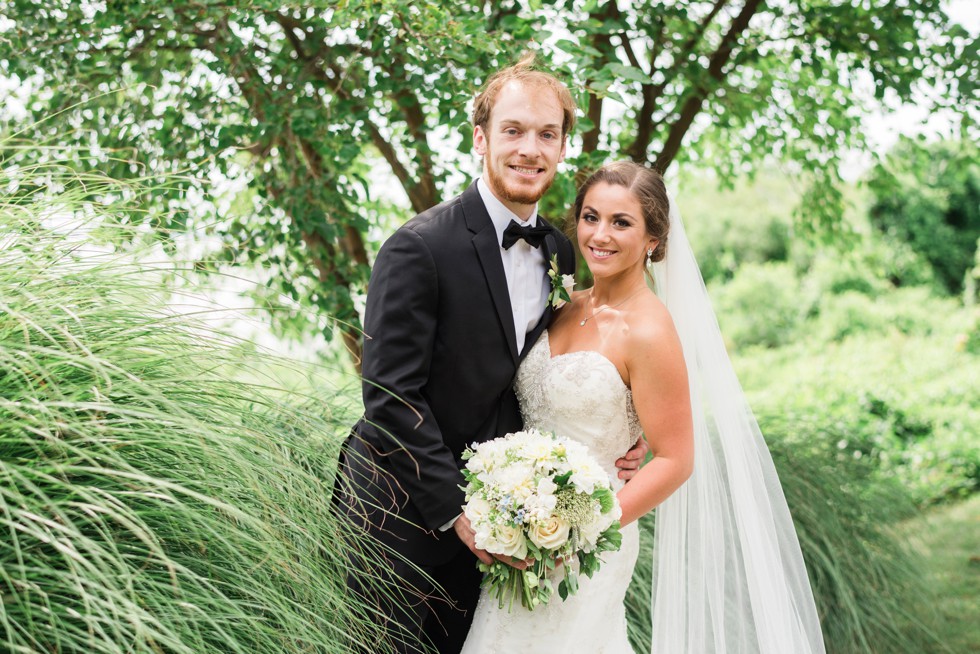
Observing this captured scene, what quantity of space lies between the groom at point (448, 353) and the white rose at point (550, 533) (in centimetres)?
23

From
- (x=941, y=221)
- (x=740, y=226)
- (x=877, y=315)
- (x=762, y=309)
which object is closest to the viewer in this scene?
(x=877, y=315)

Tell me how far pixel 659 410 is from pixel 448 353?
27.7 inches

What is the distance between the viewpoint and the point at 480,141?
10.4ft

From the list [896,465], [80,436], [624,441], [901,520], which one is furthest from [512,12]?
[896,465]

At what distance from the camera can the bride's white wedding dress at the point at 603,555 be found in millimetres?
2812

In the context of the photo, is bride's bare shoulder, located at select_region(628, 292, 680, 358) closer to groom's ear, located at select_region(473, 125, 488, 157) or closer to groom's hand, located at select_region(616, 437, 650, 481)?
groom's hand, located at select_region(616, 437, 650, 481)

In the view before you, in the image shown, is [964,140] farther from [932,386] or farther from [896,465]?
[932,386]

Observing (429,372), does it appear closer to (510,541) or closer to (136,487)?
(510,541)

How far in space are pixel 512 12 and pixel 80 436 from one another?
343 cm

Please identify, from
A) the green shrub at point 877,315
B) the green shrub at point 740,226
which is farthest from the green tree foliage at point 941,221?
the green shrub at point 740,226

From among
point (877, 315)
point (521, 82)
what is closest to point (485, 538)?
point (521, 82)

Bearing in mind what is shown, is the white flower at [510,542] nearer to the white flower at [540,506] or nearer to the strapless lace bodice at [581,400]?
the white flower at [540,506]

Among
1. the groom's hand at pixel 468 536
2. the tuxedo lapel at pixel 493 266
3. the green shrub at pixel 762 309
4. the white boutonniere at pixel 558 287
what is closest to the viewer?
the groom's hand at pixel 468 536

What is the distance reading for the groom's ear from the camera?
10.3 ft
